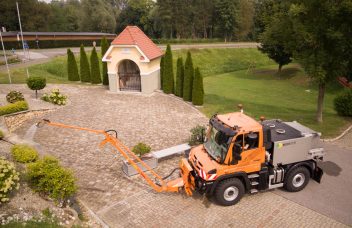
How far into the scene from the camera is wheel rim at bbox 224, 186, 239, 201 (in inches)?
407

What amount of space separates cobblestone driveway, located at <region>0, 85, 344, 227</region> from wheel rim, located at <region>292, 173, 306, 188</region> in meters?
0.88

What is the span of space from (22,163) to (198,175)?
7.11m

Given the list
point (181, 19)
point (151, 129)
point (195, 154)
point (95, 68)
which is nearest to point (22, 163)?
point (195, 154)

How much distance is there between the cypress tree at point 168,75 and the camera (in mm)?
26750

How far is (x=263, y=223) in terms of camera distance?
9.70 m

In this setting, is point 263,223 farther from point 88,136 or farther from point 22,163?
point 88,136

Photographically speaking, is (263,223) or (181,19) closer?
(263,223)

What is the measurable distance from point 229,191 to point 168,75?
58.2ft

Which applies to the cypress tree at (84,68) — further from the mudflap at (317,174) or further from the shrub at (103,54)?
the mudflap at (317,174)

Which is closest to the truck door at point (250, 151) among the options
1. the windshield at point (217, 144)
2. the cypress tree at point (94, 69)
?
the windshield at point (217, 144)

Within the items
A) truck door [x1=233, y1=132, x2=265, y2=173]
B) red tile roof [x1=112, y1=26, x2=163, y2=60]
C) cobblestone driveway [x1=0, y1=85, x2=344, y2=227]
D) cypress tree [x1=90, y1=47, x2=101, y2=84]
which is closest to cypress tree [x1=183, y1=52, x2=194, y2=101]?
cobblestone driveway [x1=0, y1=85, x2=344, y2=227]

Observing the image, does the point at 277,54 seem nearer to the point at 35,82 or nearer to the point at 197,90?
the point at 197,90

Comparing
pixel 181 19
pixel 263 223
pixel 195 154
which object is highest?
pixel 181 19

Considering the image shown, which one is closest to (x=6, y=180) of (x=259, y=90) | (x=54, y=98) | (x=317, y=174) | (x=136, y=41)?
(x=317, y=174)
